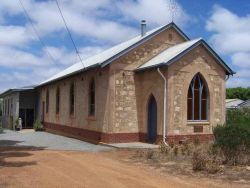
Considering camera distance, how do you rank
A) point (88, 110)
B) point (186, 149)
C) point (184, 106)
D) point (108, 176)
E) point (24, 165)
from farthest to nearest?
1. point (88, 110)
2. point (184, 106)
3. point (186, 149)
4. point (24, 165)
5. point (108, 176)

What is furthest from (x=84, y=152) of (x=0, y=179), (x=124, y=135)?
(x=0, y=179)

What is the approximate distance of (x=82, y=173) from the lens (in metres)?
11.7

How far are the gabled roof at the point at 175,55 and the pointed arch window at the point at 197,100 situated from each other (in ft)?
4.86

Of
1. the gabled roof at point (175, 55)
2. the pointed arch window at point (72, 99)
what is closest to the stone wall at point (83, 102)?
the pointed arch window at point (72, 99)

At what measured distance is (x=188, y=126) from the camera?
2064 centimetres

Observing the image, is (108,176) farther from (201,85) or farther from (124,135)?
(201,85)

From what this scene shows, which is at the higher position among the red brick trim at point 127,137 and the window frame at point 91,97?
the window frame at point 91,97

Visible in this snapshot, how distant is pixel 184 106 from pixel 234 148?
23.6ft

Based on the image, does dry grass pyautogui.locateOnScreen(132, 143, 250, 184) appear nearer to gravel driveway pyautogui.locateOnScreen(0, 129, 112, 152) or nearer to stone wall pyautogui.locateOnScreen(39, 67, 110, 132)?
gravel driveway pyautogui.locateOnScreen(0, 129, 112, 152)

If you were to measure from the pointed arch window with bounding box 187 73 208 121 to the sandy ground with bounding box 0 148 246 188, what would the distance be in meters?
6.27

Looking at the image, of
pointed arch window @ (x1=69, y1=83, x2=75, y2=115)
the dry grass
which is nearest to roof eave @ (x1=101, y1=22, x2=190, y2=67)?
the dry grass

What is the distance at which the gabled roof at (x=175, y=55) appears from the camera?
1997 cm

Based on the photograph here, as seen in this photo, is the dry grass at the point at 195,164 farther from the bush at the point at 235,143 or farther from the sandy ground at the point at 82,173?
the sandy ground at the point at 82,173

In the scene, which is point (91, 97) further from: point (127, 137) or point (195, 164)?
point (195, 164)
